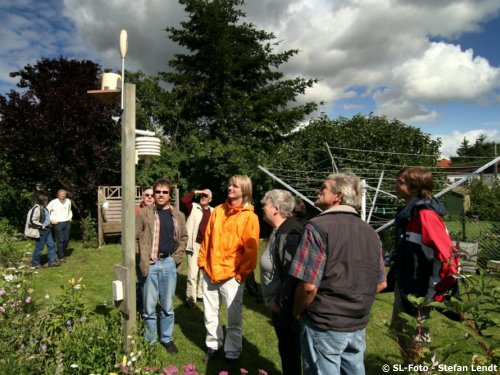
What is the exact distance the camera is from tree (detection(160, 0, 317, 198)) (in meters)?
14.1

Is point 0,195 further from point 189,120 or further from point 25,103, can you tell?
point 189,120

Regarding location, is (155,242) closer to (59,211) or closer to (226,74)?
(59,211)

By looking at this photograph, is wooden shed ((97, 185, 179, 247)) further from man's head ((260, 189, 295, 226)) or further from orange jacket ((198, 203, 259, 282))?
man's head ((260, 189, 295, 226))

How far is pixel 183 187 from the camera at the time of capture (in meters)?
12.2

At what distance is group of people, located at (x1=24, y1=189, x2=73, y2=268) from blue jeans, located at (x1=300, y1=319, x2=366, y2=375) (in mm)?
6994

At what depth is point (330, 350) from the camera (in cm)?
203

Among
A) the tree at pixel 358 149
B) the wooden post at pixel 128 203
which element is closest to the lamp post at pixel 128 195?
the wooden post at pixel 128 203

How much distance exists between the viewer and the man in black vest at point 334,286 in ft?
6.49

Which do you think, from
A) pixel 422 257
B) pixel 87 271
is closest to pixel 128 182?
pixel 422 257

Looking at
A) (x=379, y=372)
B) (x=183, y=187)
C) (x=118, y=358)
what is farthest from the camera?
(x=183, y=187)

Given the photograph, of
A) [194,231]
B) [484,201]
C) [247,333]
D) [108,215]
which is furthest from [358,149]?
[484,201]

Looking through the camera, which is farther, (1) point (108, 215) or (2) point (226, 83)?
(2) point (226, 83)

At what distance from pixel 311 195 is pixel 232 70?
7.45m

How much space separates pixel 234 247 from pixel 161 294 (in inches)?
36.3
